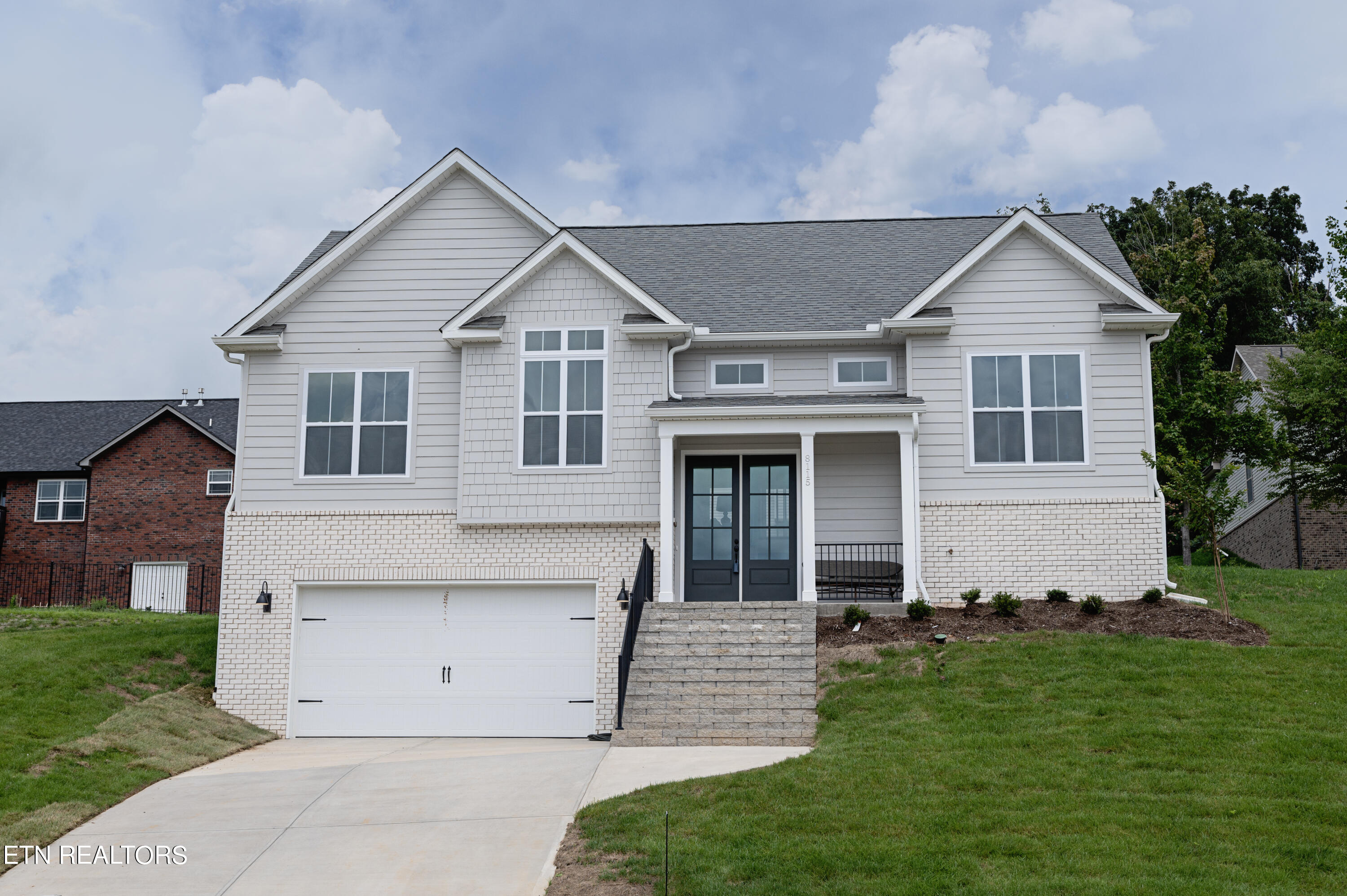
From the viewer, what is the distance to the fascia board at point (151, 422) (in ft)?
104

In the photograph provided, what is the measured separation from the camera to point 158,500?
31.8 metres

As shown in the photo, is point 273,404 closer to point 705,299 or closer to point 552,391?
point 552,391

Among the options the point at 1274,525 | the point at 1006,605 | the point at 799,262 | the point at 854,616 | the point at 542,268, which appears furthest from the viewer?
the point at 1274,525

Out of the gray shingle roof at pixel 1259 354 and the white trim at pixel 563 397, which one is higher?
the gray shingle roof at pixel 1259 354

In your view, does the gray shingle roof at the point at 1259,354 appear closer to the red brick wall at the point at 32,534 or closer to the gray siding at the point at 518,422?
the gray siding at the point at 518,422

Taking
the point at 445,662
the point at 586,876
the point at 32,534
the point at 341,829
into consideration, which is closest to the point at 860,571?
the point at 445,662

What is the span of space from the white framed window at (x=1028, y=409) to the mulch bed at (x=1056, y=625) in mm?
2293

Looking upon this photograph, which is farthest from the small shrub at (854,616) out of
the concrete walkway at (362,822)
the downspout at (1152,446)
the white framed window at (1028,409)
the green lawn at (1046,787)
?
the downspout at (1152,446)

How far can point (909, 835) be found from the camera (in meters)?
7.97

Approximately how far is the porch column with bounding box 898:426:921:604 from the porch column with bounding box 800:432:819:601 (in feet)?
4.26

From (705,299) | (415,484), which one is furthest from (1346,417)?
(415,484)

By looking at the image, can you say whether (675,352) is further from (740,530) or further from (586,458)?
(740,530)

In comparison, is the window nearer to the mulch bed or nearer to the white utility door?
the mulch bed

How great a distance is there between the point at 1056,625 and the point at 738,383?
6.01m
